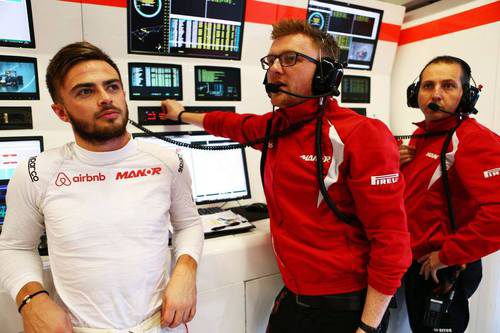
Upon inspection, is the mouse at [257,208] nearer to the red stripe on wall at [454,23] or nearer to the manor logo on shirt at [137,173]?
the manor logo on shirt at [137,173]

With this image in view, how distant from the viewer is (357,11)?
2.38 m

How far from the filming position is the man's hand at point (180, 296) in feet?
3.51

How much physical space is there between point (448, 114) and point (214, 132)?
106 centimetres

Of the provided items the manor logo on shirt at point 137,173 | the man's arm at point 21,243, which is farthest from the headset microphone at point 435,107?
the man's arm at point 21,243

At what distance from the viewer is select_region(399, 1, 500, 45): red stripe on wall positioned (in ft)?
6.67

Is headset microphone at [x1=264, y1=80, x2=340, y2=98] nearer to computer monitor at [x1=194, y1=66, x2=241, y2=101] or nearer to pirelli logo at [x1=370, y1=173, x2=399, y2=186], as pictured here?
pirelli logo at [x1=370, y1=173, x2=399, y2=186]

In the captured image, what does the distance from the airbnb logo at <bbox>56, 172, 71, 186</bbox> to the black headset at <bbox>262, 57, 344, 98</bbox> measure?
0.84 metres

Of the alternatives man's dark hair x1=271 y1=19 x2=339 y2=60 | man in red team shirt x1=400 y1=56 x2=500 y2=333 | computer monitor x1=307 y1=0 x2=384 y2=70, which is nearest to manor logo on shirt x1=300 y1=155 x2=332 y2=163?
man's dark hair x1=271 y1=19 x2=339 y2=60

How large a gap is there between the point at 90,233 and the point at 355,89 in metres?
2.10

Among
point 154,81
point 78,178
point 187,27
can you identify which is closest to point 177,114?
point 154,81

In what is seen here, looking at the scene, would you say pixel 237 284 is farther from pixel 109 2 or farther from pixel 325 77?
pixel 109 2

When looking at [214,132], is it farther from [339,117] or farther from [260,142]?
[339,117]

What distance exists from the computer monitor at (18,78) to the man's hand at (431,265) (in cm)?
188

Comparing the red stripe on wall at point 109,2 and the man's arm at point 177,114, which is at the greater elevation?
the red stripe on wall at point 109,2
